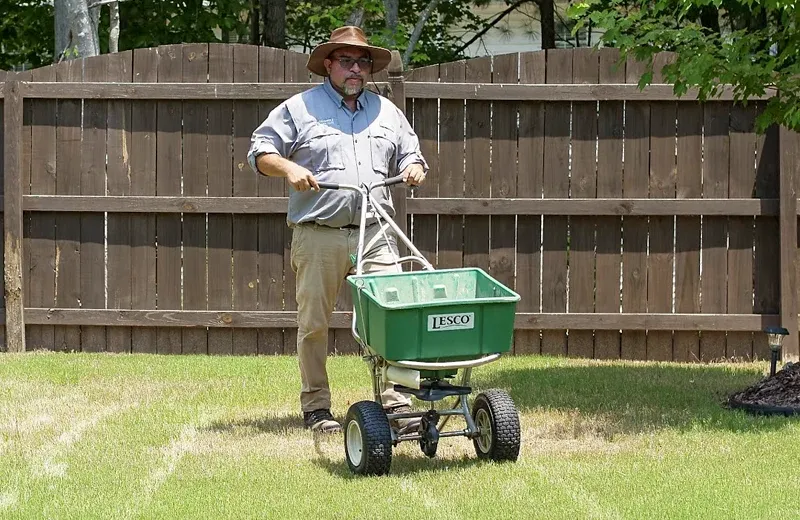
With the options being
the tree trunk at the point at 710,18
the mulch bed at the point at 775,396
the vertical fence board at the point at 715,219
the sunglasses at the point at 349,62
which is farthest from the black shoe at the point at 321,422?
the tree trunk at the point at 710,18

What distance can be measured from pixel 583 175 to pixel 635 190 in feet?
1.24

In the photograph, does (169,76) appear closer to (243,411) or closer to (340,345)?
(340,345)

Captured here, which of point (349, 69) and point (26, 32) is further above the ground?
point (26, 32)

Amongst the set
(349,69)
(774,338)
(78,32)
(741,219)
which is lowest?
(774,338)

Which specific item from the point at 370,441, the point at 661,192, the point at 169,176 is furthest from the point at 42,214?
the point at 370,441

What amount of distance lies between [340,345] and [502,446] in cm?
379

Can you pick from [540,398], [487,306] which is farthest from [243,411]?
[487,306]

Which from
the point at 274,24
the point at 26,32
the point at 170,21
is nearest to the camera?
the point at 170,21

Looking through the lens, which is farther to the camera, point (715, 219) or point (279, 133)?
point (715, 219)

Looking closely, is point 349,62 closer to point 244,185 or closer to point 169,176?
point 244,185

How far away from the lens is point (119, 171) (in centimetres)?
902

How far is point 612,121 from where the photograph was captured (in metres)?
8.88

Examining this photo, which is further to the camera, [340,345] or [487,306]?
[340,345]

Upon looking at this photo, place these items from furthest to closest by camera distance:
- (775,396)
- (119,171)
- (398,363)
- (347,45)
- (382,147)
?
(119,171)
(775,396)
(382,147)
(347,45)
(398,363)
